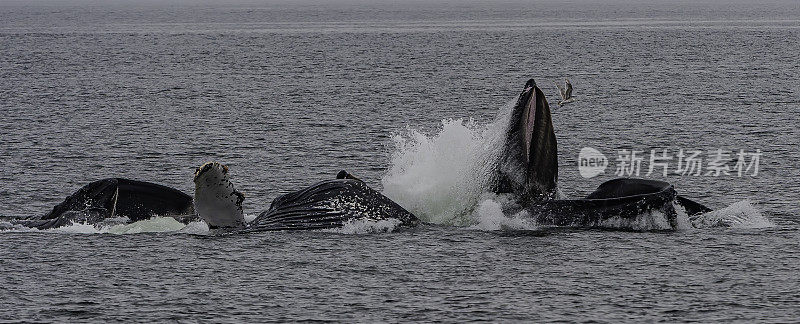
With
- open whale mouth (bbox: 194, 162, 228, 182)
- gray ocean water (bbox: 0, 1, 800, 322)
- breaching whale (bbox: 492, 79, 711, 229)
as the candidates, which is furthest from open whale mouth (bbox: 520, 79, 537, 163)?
open whale mouth (bbox: 194, 162, 228, 182)

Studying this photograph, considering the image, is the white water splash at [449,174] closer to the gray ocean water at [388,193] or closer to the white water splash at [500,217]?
the gray ocean water at [388,193]

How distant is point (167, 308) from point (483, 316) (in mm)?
5316

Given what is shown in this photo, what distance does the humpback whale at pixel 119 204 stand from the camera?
28062 mm

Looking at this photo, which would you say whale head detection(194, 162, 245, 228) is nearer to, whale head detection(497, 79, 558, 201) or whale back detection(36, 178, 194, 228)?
whale back detection(36, 178, 194, 228)

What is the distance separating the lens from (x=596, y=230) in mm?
27016

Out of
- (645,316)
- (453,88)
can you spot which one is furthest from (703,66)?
(645,316)

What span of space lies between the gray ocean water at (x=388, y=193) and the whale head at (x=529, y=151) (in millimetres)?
913

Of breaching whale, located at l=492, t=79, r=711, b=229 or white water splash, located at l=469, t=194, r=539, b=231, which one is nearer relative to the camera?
breaching whale, located at l=492, t=79, r=711, b=229

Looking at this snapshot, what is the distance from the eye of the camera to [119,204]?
28344mm

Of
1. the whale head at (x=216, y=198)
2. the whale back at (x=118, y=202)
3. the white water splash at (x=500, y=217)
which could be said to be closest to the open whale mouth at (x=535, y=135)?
the white water splash at (x=500, y=217)

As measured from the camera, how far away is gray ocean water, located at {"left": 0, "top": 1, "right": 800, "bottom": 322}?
2189 cm

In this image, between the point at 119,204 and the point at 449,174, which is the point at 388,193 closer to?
the point at 449,174

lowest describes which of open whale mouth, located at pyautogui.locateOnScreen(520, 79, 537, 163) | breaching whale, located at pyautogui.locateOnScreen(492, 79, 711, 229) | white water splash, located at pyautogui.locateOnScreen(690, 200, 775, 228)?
white water splash, located at pyautogui.locateOnScreen(690, 200, 775, 228)

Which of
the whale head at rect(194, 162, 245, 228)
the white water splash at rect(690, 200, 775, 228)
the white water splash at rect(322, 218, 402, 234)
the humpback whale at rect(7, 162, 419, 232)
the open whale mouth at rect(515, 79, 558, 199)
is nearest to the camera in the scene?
the whale head at rect(194, 162, 245, 228)
